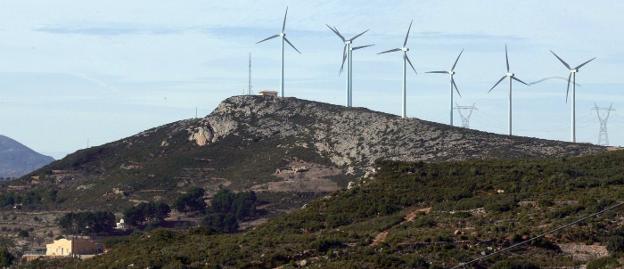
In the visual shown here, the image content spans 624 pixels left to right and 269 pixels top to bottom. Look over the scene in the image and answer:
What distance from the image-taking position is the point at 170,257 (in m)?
103

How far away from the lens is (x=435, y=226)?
107m

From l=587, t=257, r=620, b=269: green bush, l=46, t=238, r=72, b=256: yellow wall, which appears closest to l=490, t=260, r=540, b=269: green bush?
l=587, t=257, r=620, b=269: green bush

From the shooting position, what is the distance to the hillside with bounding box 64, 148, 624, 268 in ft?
305

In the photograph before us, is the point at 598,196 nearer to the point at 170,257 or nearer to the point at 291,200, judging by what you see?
the point at 170,257

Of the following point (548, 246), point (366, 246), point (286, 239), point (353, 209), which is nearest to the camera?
point (548, 246)

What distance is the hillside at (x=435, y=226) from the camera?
9288 centimetres

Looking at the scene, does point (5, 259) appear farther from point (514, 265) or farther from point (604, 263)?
point (604, 263)

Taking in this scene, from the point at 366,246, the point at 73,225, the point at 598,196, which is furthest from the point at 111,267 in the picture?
the point at 73,225

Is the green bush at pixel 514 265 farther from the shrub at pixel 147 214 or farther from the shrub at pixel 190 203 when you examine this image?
the shrub at pixel 190 203

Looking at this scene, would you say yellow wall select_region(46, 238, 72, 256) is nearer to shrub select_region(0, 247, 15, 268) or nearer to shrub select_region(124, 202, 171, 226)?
shrub select_region(0, 247, 15, 268)

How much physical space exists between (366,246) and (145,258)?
55.6 feet

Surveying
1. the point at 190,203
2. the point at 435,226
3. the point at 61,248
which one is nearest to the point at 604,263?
the point at 435,226

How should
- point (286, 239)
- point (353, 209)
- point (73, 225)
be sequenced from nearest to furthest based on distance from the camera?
point (286, 239) < point (353, 209) < point (73, 225)

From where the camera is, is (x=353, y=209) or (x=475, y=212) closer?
(x=475, y=212)
